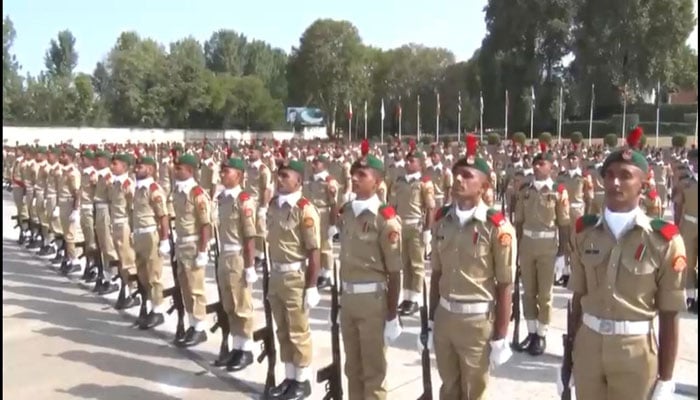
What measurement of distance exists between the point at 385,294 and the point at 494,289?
90 cm

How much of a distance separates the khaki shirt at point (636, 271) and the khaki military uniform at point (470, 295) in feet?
2.31

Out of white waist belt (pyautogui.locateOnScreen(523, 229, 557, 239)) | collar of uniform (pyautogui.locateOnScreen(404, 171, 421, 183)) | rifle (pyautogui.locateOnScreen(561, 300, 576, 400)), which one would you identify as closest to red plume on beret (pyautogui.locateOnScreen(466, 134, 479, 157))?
rifle (pyautogui.locateOnScreen(561, 300, 576, 400))

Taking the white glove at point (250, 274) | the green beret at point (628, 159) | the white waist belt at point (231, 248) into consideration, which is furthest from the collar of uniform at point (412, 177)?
the green beret at point (628, 159)

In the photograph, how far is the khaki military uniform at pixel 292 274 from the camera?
5746 millimetres

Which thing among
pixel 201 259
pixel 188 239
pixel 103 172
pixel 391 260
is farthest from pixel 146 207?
pixel 391 260

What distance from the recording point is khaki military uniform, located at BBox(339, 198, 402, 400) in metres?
4.96

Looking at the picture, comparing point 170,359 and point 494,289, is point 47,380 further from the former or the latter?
point 494,289

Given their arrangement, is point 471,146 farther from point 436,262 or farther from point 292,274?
point 292,274

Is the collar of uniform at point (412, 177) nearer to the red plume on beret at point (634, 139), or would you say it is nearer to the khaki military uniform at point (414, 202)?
the khaki military uniform at point (414, 202)

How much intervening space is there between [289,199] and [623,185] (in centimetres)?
298

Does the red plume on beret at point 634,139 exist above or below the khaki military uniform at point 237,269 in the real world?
above

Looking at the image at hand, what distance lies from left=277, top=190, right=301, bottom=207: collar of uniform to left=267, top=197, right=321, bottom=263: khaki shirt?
0.02m

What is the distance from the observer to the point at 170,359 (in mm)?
7047

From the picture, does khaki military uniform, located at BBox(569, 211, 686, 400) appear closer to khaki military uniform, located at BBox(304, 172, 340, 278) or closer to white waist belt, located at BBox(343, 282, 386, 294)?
white waist belt, located at BBox(343, 282, 386, 294)
